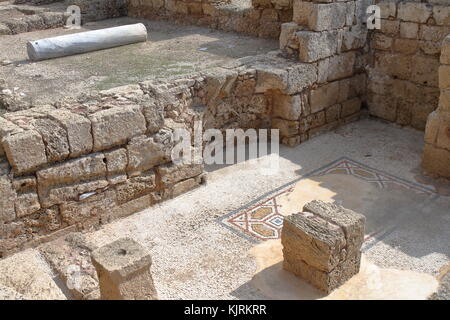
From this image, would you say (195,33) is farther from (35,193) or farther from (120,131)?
(35,193)

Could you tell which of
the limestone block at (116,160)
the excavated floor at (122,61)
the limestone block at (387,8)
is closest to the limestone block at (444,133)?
the limestone block at (387,8)

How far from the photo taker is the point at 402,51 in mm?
8133

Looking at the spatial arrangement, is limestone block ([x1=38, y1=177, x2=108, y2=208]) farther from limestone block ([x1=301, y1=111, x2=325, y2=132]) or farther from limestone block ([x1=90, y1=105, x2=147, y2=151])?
limestone block ([x1=301, y1=111, x2=325, y2=132])

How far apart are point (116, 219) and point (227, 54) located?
3.48m

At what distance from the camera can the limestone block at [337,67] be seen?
25.7ft

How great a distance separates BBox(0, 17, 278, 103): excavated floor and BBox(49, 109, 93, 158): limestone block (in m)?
0.78

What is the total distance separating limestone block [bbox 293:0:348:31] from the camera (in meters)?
7.40

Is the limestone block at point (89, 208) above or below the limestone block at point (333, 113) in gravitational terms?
below

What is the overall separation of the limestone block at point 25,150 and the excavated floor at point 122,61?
44.7 inches

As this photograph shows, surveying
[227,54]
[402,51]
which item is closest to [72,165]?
[227,54]

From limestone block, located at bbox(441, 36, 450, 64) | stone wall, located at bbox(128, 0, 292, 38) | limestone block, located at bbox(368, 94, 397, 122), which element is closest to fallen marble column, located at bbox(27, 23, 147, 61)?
stone wall, located at bbox(128, 0, 292, 38)

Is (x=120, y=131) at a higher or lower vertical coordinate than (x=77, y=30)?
lower

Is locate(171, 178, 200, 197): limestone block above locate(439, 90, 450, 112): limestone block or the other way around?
the other way around

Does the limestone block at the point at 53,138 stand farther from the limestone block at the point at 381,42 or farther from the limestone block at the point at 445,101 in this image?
the limestone block at the point at 381,42
